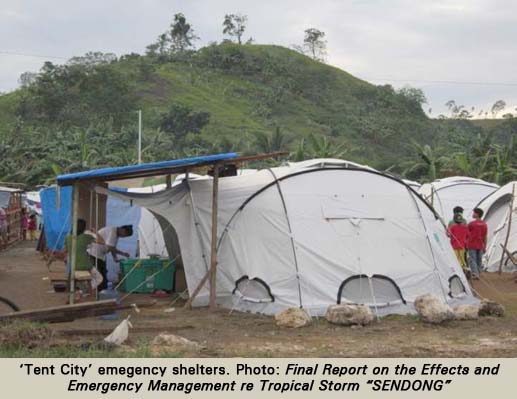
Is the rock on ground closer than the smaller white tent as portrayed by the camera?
Yes

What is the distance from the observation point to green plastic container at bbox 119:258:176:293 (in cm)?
1437

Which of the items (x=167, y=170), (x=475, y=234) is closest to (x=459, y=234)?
(x=475, y=234)

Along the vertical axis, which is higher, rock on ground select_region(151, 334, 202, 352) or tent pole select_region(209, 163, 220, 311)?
tent pole select_region(209, 163, 220, 311)

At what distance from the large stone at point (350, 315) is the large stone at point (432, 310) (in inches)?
29.7

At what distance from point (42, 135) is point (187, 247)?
3244 centimetres

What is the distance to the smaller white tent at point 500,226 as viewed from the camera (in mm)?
19047

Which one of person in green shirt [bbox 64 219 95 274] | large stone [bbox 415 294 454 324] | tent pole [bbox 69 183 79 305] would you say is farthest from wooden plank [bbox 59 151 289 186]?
large stone [bbox 415 294 454 324]

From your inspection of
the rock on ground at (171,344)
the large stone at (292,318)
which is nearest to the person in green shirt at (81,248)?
the large stone at (292,318)

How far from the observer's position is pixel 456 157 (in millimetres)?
33219

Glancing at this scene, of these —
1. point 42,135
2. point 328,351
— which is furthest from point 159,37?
point 328,351

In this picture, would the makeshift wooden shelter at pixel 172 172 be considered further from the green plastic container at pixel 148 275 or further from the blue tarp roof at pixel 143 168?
the green plastic container at pixel 148 275

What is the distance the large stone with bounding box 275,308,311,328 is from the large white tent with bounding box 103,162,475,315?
2.25 ft

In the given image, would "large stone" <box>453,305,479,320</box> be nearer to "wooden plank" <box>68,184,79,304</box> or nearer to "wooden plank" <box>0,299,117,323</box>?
"wooden plank" <box>0,299,117,323</box>

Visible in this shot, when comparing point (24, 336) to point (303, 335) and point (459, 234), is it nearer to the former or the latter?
point (303, 335)
